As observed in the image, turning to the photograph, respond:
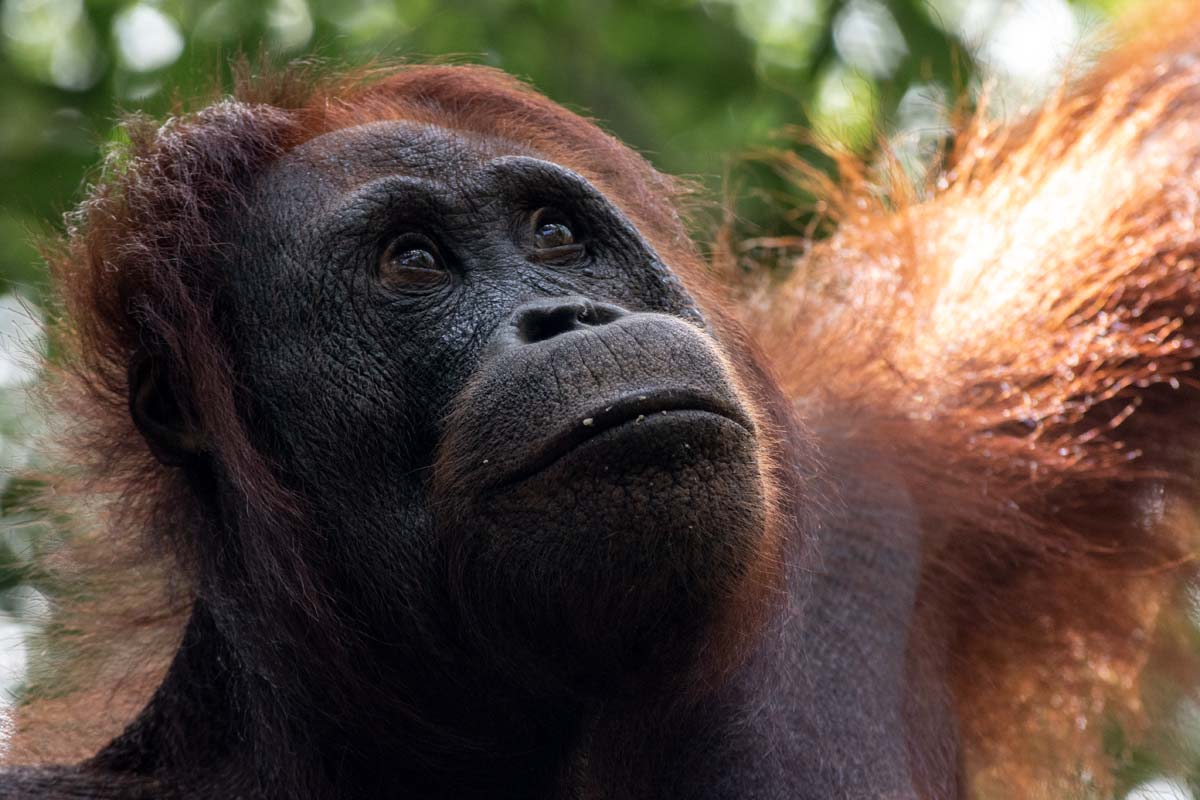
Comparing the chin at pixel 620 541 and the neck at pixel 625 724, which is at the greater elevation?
the chin at pixel 620 541

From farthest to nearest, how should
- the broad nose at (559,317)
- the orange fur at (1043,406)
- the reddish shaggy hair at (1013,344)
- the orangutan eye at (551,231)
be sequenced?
the orange fur at (1043,406), the reddish shaggy hair at (1013,344), the orangutan eye at (551,231), the broad nose at (559,317)

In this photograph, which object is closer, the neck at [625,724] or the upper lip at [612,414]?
the upper lip at [612,414]

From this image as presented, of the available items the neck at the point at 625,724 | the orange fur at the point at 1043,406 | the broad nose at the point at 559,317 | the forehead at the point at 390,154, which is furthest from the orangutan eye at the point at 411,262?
the orange fur at the point at 1043,406

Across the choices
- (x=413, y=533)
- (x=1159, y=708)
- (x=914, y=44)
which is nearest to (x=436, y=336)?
(x=413, y=533)

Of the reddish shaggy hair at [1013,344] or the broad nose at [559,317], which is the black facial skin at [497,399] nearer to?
the broad nose at [559,317]

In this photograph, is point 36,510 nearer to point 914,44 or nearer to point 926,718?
point 926,718

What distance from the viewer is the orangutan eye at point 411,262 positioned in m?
2.93

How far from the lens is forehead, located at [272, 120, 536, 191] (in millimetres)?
3109

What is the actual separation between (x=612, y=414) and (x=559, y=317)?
28cm

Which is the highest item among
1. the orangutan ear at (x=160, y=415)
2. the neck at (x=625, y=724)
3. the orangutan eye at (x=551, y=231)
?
the orangutan eye at (x=551, y=231)

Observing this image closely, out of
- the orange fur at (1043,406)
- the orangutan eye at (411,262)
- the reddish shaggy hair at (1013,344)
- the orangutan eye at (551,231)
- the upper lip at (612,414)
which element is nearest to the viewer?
the upper lip at (612,414)

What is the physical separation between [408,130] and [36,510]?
1.36 metres

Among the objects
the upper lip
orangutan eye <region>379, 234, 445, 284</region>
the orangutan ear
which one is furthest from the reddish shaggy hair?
the upper lip

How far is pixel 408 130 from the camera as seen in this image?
322 centimetres
